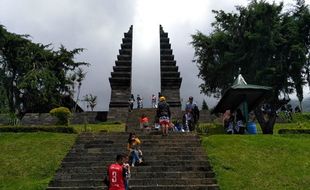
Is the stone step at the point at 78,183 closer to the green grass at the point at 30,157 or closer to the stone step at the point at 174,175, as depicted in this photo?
the green grass at the point at 30,157

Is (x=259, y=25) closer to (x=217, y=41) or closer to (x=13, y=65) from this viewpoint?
(x=217, y=41)

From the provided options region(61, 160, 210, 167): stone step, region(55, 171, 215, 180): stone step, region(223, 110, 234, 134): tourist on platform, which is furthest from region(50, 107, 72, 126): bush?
region(55, 171, 215, 180): stone step

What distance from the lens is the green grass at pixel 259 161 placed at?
14703 mm

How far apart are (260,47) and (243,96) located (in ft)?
62.0

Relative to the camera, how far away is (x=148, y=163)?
54.5 feet

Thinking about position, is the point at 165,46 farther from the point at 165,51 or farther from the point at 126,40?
the point at 126,40

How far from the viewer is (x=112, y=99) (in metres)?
33.3

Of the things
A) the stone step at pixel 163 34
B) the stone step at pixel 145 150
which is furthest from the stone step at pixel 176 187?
the stone step at pixel 163 34

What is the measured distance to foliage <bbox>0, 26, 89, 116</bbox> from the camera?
42.0 m

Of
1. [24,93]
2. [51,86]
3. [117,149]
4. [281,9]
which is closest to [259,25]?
[281,9]

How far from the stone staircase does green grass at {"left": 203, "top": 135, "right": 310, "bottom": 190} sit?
19.3 inches

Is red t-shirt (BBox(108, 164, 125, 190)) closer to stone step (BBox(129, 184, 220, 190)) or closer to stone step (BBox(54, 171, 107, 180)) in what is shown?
stone step (BBox(129, 184, 220, 190))

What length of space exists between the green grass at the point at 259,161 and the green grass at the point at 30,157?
216 inches

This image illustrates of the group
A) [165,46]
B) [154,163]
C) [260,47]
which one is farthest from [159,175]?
[260,47]
